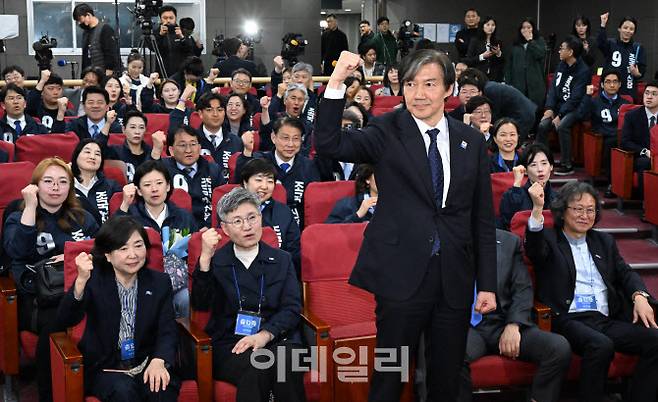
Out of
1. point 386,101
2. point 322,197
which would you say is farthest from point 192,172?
point 386,101

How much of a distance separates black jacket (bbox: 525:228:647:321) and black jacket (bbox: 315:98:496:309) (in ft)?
4.51

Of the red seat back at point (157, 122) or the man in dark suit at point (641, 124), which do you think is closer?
the red seat back at point (157, 122)

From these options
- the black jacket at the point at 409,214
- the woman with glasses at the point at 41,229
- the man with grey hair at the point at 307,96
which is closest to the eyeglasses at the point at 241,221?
the woman with glasses at the point at 41,229

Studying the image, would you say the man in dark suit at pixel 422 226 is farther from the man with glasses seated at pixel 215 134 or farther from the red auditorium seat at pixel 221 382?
the man with glasses seated at pixel 215 134

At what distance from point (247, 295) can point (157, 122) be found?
3.19 metres

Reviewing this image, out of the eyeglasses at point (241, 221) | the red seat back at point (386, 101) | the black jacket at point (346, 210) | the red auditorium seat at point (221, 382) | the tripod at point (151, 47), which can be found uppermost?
the tripod at point (151, 47)

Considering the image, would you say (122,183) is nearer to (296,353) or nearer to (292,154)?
(292,154)

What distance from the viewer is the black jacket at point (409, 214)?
2379mm

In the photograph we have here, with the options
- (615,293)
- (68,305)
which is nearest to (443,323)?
(68,305)

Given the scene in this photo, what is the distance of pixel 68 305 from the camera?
3135 millimetres

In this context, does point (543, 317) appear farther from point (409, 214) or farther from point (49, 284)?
point (49, 284)

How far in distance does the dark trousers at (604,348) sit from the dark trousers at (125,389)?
1620 millimetres

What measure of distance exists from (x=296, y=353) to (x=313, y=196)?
123 cm

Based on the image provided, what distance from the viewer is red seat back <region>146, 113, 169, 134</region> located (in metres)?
6.27
